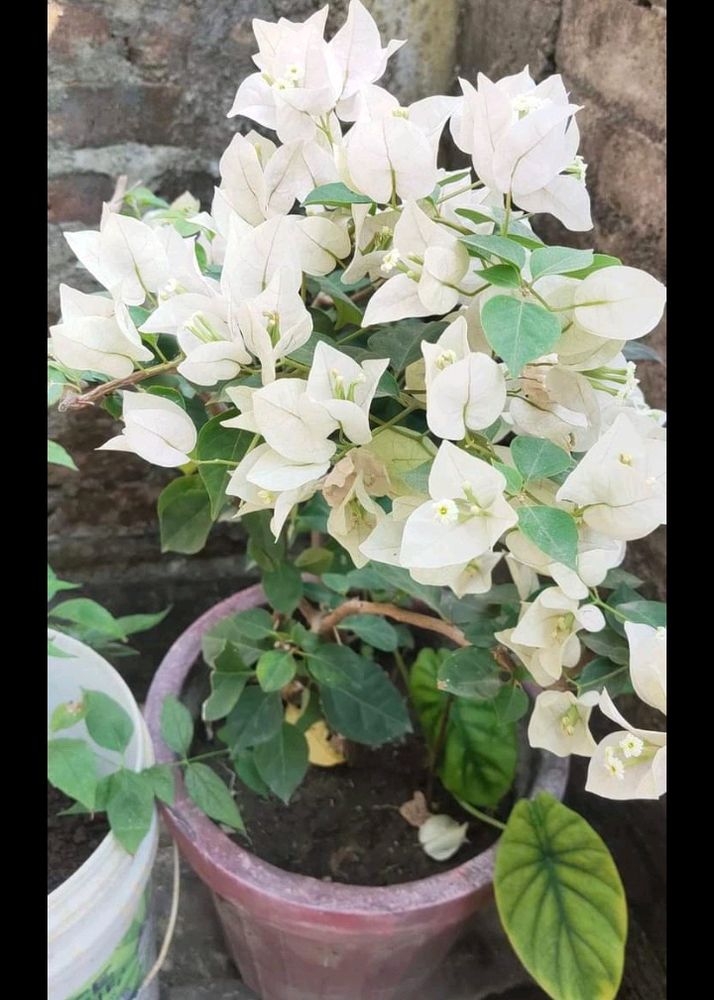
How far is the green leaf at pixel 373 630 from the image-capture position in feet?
2.81

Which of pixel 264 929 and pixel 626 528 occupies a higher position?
pixel 626 528

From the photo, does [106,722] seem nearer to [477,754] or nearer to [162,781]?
[162,781]

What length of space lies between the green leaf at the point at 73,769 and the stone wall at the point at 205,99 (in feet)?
1.79

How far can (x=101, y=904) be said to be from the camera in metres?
0.72

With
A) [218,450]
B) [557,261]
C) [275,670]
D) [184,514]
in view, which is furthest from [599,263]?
[275,670]

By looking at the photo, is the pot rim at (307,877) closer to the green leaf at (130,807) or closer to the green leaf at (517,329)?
the green leaf at (130,807)

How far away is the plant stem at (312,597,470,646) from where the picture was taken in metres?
0.75

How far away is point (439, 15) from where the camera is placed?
0.81 meters

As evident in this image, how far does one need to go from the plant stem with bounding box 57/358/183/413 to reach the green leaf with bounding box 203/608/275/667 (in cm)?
36

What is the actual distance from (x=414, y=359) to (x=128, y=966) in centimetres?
68

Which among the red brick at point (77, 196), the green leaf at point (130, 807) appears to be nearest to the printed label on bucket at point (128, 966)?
the green leaf at point (130, 807)
